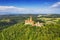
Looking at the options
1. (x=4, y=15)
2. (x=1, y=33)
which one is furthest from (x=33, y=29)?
(x=4, y=15)

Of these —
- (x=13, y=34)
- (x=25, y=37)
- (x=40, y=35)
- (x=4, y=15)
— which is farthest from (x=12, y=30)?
A: (x=4, y=15)

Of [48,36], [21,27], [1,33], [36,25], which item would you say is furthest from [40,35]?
[1,33]

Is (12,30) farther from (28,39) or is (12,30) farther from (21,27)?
(28,39)

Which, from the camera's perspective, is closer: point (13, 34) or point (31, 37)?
point (31, 37)

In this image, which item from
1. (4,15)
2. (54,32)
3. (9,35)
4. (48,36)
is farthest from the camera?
(4,15)

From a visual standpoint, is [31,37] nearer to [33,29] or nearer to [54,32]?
[33,29]

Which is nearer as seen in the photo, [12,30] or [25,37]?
[25,37]

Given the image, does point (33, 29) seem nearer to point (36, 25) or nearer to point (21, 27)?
point (36, 25)

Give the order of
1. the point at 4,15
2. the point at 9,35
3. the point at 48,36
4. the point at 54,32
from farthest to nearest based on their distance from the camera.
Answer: the point at 4,15 < the point at 9,35 < the point at 54,32 < the point at 48,36

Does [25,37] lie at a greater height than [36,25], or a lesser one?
lesser
